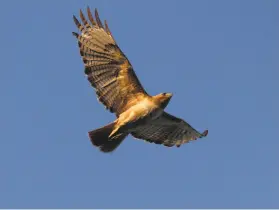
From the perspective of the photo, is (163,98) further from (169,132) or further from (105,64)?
(169,132)

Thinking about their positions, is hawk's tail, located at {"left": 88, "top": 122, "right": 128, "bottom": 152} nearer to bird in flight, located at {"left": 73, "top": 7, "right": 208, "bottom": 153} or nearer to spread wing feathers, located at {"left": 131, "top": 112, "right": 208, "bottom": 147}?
bird in flight, located at {"left": 73, "top": 7, "right": 208, "bottom": 153}

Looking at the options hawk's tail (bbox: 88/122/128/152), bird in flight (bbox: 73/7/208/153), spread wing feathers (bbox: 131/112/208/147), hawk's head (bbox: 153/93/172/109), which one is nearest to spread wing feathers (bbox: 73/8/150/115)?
bird in flight (bbox: 73/7/208/153)

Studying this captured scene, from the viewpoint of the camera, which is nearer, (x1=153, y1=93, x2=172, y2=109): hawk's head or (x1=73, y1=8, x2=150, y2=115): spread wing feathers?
(x1=153, y1=93, x2=172, y2=109): hawk's head

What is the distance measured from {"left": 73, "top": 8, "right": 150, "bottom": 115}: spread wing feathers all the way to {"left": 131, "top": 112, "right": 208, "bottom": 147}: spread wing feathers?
60.1 inches

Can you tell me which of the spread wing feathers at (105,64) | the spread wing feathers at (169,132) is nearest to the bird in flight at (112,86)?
the spread wing feathers at (105,64)

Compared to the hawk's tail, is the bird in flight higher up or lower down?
higher up

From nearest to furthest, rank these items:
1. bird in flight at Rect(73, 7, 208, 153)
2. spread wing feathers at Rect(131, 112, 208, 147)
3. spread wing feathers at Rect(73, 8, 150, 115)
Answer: bird in flight at Rect(73, 7, 208, 153) < spread wing feathers at Rect(73, 8, 150, 115) < spread wing feathers at Rect(131, 112, 208, 147)

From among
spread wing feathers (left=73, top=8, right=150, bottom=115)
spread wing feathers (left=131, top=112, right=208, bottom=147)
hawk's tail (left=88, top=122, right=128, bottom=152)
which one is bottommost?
hawk's tail (left=88, top=122, right=128, bottom=152)

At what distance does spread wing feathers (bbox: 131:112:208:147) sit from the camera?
25.4 m

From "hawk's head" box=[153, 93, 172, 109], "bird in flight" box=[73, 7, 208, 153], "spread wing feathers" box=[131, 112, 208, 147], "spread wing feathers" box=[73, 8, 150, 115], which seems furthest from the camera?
"spread wing feathers" box=[131, 112, 208, 147]

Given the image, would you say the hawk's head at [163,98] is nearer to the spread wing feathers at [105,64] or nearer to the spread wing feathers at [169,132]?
the spread wing feathers at [105,64]

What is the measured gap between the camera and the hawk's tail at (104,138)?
78.0ft

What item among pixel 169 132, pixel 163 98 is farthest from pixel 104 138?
pixel 169 132

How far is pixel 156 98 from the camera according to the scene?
77.3 ft
